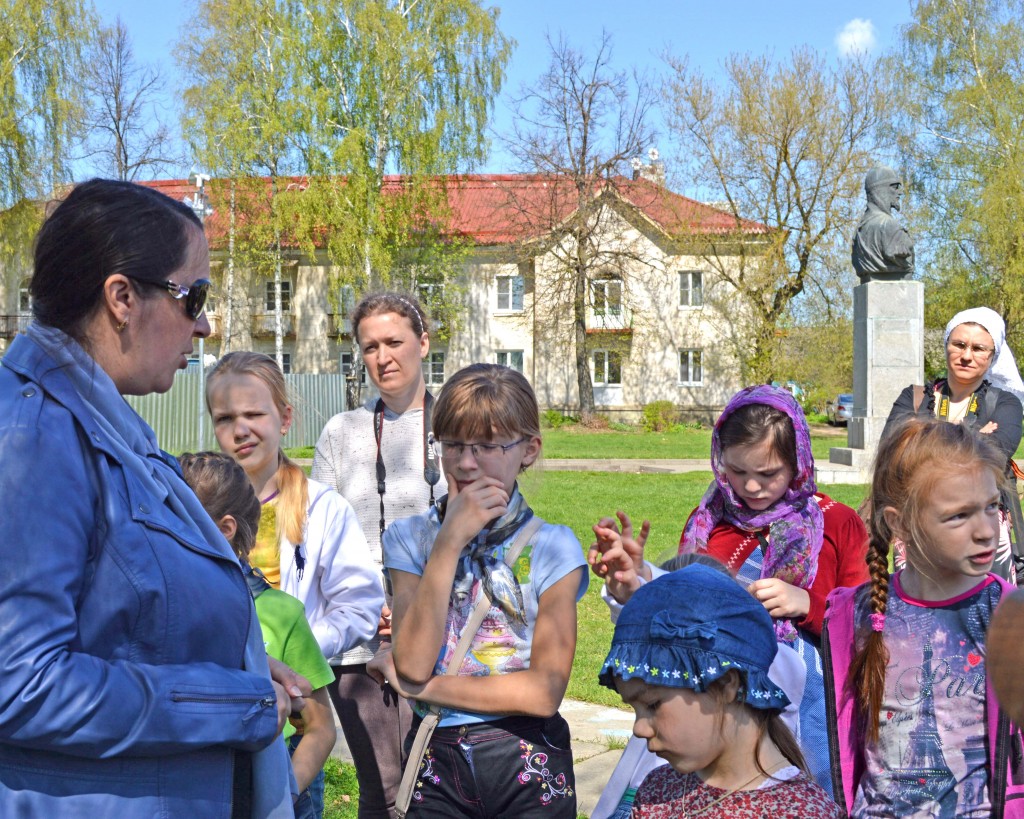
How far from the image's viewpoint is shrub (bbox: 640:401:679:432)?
42906 millimetres

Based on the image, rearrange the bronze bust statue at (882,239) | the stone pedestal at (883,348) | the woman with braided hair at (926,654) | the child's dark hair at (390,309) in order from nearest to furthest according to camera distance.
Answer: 1. the woman with braided hair at (926,654)
2. the child's dark hair at (390,309)
3. the bronze bust statue at (882,239)
4. the stone pedestal at (883,348)

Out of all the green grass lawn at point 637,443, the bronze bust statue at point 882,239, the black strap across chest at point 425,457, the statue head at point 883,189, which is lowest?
the green grass lawn at point 637,443

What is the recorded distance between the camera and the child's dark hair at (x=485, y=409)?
2.90 m

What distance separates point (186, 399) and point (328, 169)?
11884 mm

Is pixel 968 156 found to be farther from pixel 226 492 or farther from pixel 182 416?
pixel 226 492

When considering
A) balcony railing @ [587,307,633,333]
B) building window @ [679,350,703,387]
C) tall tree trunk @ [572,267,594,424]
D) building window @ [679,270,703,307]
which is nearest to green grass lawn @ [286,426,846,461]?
tall tree trunk @ [572,267,594,424]

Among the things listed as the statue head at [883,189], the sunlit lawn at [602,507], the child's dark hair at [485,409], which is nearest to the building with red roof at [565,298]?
the statue head at [883,189]

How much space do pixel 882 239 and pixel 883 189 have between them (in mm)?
1320

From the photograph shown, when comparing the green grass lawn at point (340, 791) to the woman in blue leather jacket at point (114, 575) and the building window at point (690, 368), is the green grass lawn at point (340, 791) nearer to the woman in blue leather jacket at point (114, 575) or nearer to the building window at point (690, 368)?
the woman in blue leather jacket at point (114, 575)

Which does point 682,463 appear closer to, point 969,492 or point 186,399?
point 186,399

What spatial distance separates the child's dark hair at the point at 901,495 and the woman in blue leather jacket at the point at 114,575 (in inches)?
57.0

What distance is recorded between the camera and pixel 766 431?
124 inches

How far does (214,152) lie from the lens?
3591 cm

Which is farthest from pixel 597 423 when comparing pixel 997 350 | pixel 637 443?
pixel 997 350
